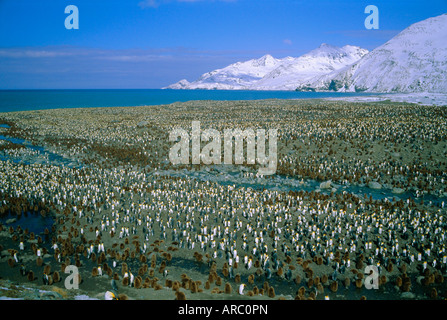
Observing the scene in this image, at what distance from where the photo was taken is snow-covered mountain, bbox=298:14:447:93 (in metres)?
88.6

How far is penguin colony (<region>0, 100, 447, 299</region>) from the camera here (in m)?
9.67

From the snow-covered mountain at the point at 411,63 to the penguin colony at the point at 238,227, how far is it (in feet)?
259

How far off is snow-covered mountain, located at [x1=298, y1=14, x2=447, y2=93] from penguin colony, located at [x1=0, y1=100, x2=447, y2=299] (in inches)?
3108

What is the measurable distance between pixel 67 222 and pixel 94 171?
7805 millimetres

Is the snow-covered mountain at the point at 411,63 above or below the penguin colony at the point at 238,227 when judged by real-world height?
above

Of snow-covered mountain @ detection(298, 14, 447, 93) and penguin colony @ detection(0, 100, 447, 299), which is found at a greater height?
snow-covered mountain @ detection(298, 14, 447, 93)

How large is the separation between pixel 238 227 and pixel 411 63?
4434 inches

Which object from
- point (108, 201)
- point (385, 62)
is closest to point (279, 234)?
point (108, 201)

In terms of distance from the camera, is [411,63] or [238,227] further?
[411,63]

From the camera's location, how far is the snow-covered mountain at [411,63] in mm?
88581

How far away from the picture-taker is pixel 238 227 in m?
13.0

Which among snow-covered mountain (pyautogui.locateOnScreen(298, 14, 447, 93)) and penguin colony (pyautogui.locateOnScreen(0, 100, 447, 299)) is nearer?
penguin colony (pyautogui.locateOnScreen(0, 100, 447, 299))

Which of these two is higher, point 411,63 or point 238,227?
point 411,63
